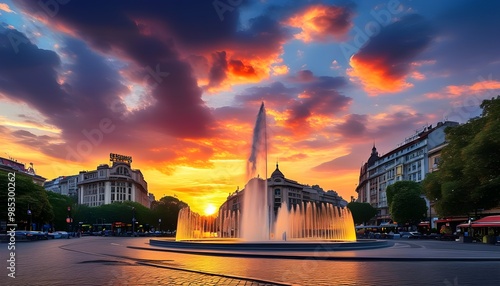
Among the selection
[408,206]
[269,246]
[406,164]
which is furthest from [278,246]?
[406,164]

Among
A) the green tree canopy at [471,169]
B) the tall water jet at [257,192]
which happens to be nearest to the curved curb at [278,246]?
the tall water jet at [257,192]

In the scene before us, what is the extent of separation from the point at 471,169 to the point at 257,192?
2381cm

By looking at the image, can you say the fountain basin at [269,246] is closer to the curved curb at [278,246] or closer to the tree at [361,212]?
the curved curb at [278,246]

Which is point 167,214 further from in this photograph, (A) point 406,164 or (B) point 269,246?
Result: (B) point 269,246

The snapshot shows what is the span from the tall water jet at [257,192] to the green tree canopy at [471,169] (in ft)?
74.3

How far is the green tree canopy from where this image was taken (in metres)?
49.3

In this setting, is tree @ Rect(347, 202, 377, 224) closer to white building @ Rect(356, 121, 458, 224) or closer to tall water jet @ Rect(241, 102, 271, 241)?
white building @ Rect(356, 121, 458, 224)

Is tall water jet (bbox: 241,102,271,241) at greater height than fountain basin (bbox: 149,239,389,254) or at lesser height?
greater

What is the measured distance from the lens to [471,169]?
50.9 metres

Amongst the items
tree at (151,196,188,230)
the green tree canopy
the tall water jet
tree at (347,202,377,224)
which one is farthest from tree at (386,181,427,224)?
tree at (151,196,188,230)

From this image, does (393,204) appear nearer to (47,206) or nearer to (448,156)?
(448,156)

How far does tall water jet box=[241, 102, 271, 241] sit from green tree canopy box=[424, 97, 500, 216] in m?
22.7

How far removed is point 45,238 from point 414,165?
81746 millimetres

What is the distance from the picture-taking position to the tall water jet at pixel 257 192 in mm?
45328
